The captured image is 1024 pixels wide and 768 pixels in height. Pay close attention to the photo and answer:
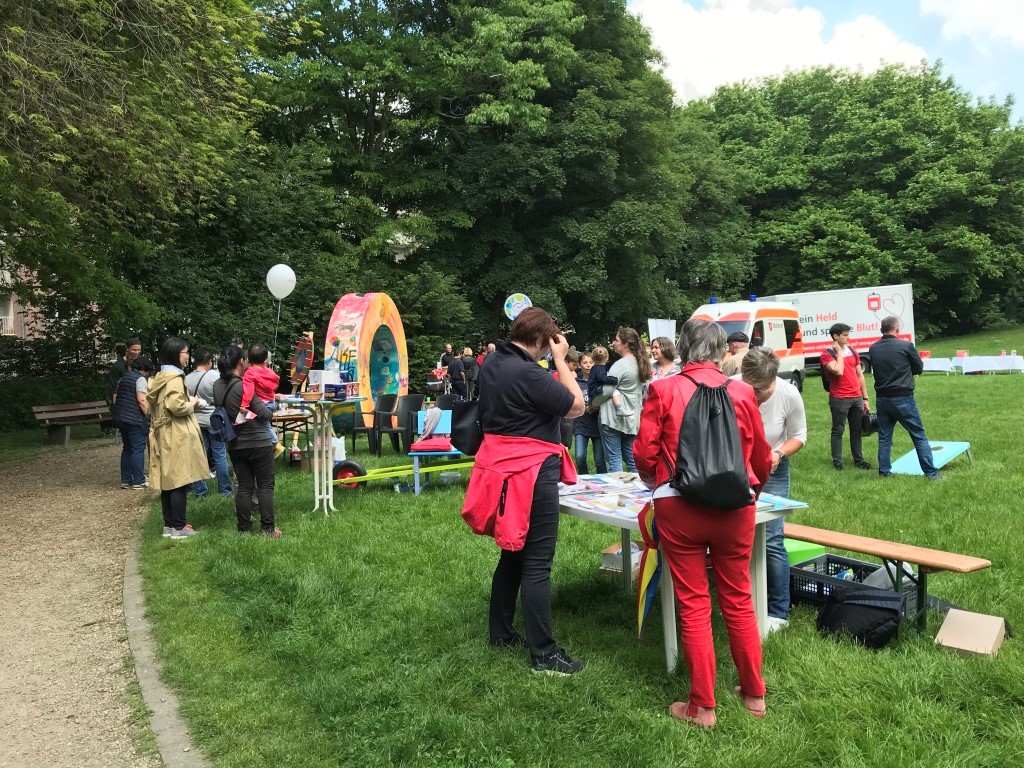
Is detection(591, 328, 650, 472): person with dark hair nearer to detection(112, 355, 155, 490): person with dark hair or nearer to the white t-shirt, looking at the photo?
the white t-shirt

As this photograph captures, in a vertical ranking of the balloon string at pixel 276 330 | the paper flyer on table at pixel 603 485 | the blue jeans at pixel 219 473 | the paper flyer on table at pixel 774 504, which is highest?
the balloon string at pixel 276 330

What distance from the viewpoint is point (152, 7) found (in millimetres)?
9406

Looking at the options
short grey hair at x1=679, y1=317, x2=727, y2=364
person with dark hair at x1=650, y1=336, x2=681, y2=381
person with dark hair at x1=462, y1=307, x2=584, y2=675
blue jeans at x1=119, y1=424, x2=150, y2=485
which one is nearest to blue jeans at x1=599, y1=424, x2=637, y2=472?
person with dark hair at x1=650, y1=336, x2=681, y2=381

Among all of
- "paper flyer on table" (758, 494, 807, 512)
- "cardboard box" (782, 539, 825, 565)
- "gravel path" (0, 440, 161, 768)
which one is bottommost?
"gravel path" (0, 440, 161, 768)

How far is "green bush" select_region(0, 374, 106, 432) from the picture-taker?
1725 centimetres

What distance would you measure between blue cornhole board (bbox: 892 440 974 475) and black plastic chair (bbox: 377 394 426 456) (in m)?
6.47

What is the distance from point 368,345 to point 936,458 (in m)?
9.33

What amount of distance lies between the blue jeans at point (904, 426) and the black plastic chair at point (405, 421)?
20.5 feet

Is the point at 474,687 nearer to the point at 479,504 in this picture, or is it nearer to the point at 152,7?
the point at 479,504

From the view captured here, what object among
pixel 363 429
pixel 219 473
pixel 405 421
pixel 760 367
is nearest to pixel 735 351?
pixel 760 367

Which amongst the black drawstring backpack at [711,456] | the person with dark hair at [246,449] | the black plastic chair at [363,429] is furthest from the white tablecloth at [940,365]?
the black drawstring backpack at [711,456]

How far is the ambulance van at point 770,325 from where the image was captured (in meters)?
23.1

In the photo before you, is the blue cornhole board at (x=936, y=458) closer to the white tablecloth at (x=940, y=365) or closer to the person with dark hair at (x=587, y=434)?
the person with dark hair at (x=587, y=434)

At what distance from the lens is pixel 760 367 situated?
14.5 feet
